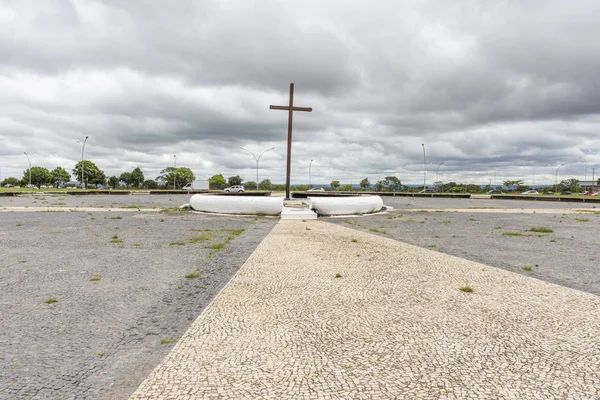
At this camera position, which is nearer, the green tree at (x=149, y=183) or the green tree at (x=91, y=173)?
the green tree at (x=91, y=173)

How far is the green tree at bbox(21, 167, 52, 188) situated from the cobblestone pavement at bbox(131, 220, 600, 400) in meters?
125

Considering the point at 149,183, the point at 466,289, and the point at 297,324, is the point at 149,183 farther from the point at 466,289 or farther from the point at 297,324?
the point at 297,324

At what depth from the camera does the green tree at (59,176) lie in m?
115

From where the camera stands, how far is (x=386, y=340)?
3.15m

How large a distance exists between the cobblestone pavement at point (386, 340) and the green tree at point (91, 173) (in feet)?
353

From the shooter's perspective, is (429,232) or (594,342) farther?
(429,232)

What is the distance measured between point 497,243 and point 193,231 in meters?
7.99

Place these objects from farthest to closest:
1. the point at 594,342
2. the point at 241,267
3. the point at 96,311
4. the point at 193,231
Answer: the point at 193,231
the point at 241,267
the point at 96,311
the point at 594,342

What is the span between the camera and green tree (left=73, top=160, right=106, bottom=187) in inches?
3802

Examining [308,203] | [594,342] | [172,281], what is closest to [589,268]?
[594,342]

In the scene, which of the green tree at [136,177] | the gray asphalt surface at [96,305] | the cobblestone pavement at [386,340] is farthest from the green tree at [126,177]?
the cobblestone pavement at [386,340]

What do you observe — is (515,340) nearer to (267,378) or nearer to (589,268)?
(267,378)

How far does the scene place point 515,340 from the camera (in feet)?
10.4

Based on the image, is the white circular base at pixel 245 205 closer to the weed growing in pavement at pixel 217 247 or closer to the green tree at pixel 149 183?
the weed growing in pavement at pixel 217 247
